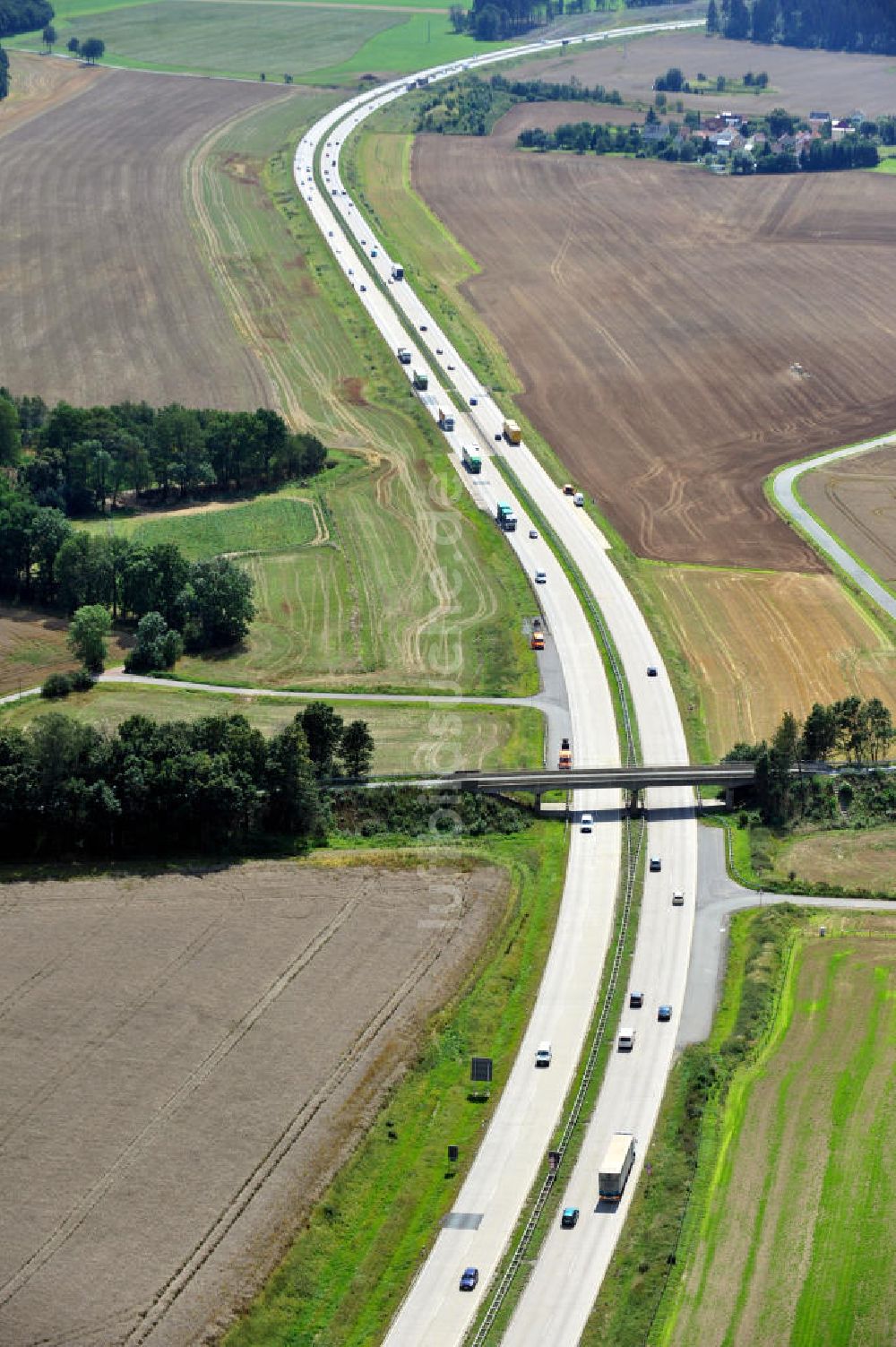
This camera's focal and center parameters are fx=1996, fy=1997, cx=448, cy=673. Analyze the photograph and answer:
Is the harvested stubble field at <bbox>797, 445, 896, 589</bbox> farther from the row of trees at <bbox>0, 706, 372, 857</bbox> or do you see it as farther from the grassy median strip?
the row of trees at <bbox>0, 706, 372, 857</bbox>

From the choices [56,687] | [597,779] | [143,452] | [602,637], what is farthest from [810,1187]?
[143,452]

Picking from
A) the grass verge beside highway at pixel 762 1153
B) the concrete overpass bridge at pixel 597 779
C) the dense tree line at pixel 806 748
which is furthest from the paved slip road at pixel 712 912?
the dense tree line at pixel 806 748

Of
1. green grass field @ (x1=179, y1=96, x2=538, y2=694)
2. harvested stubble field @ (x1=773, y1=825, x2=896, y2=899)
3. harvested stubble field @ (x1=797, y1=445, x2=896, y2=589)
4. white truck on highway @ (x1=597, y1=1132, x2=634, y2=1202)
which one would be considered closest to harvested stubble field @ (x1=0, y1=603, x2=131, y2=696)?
green grass field @ (x1=179, y1=96, x2=538, y2=694)

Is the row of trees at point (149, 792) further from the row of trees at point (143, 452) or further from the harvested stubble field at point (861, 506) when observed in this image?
the harvested stubble field at point (861, 506)

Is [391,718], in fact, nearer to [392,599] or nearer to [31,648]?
[392,599]

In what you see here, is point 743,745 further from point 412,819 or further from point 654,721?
point 412,819

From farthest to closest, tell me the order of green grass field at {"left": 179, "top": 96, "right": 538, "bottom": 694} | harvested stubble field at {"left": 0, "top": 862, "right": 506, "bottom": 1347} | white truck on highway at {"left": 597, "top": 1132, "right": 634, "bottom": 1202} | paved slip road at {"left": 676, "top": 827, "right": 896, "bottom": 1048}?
green grass field at {"left": 179, "top": 96, "right": 538, "bottom": 694}, paved slip road at {"left": 676, "top": 827, "right": 896, "bottom": 1048}, white truck on highway at {"left": 597, "top": 1132, "right": 634, "bottom": 1202}, harvested stubble field at {"left": 0, "top": 862, "right": 506, "bottom": 1347}
